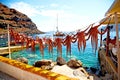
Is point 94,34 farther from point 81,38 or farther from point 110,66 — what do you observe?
point 110,66

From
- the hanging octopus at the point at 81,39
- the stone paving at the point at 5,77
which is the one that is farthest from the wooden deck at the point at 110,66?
the stone paving at the point at 5,77

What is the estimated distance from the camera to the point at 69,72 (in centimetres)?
1244

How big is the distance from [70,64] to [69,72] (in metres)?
3.17

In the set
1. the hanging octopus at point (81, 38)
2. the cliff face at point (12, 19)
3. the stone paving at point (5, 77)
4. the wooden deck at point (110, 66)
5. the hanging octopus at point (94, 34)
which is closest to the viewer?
the hanging octopus at point (94, 34)

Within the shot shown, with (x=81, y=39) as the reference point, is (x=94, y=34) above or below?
above

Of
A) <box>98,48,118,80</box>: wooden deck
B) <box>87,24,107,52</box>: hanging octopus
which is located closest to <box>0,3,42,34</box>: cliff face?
<box>98,48,118,80</box>: wooden deck

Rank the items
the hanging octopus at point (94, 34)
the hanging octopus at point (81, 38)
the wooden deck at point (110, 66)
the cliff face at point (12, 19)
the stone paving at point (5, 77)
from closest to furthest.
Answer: the hanging octopus at point (94, 34)
the hanging octopus at point (81, 38)
the stone paving at point (5, 77)
the wooden deck at point (110, 66)
the cliff face at point (12, 19)

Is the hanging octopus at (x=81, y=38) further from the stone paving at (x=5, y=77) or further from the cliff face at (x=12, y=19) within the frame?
the cliff face at (x=12, y=19)

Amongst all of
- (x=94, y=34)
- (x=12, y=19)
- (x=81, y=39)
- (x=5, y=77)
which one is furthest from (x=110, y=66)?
(x=12, y=19)

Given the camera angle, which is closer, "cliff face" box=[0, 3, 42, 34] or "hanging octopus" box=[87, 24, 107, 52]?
"hanging octopus" box=[87, 24, 107, 52]

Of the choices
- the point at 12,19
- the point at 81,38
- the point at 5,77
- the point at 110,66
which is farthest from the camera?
the point at 12,19

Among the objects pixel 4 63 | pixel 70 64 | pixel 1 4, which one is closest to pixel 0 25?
pixel 1 4

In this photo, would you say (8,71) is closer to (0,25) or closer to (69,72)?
(69,72)

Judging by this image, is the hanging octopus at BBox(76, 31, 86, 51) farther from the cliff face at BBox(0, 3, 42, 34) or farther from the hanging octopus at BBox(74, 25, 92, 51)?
the cliff face at BBox(0, 3, 42, 34)
